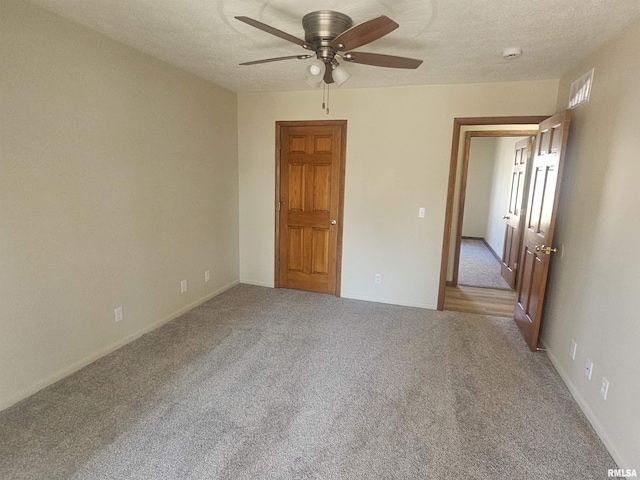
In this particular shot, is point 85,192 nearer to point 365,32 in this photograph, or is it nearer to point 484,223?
point 365,32

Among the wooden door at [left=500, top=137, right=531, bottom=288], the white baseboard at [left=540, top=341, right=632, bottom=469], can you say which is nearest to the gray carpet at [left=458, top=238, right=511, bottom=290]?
the wooden door at [left=500, top=137, right=531, bottom=288]

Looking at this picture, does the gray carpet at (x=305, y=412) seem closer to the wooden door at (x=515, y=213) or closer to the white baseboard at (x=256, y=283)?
the white baseboard at (x=256, y=283)

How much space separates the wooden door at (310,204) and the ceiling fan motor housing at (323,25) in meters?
1.90

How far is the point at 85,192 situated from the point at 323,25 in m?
1.98

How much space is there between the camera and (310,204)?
427cm

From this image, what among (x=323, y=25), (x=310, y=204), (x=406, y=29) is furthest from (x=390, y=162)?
(x=323, y=25)

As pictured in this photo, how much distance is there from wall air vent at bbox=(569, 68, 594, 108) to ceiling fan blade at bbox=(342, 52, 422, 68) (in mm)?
1473

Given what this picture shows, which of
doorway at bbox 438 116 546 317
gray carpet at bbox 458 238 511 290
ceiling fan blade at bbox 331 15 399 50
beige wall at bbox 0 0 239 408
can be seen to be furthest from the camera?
gray carpet at bbox 458 238 511 290

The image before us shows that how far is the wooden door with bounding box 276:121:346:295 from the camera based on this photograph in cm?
409

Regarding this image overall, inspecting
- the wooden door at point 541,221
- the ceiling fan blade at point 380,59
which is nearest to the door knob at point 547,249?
the wooden door at point 541,221

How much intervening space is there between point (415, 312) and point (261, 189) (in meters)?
2.38

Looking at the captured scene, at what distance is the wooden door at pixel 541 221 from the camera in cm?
274

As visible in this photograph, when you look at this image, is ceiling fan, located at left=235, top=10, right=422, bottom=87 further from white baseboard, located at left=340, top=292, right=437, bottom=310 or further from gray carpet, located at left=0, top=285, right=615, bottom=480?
white baseboard, located at left=340, top=292, right=437, bottom=310

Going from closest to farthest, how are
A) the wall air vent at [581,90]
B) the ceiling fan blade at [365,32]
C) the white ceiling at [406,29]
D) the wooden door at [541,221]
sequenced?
the ceiling fan blade at [365,32] → the white ceiling at [406,29] → the wall air vent at [581,90] → the wooden door at [541,221]
